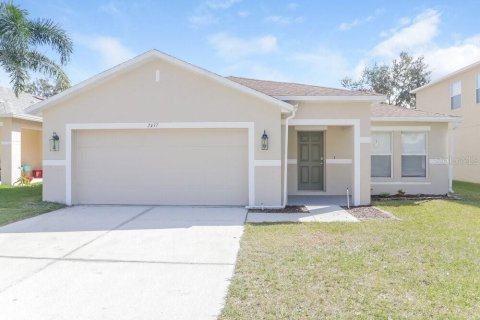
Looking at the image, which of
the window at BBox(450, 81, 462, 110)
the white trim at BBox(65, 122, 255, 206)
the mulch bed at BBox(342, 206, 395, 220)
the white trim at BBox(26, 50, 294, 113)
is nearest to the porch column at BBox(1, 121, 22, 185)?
the white trim at BBox(26, 50, 294, 113)

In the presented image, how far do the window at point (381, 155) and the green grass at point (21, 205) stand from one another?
419 inches

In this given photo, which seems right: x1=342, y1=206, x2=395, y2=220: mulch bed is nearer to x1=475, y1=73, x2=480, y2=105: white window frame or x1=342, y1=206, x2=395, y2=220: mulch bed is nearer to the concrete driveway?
the concrete driveway

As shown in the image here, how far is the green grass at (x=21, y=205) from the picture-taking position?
824 centimetres

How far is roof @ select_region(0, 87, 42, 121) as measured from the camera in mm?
14141

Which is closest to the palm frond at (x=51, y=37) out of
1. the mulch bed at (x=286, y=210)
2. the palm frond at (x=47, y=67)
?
the palm frond at (x=47, y=67)

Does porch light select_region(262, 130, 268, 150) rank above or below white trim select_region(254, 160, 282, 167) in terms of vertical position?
above

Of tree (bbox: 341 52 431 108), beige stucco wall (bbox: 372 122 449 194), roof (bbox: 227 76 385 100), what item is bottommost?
beige stucco wall (bbox: 372 122 449 194)

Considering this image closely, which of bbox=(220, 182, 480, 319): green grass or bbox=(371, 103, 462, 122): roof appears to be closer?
bbox=(220, 182, 480, 319): green grass

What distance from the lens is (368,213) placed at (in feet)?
28.7

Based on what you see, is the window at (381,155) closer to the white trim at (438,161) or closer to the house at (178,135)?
the white trim at (438,161)

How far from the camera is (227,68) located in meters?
20.3

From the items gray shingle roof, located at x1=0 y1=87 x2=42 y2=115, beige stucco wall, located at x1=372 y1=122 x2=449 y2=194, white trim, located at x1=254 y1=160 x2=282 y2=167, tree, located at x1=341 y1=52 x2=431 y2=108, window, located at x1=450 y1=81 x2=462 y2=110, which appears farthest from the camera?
tree, located at x1=341 y1=52 x2=431 y2=108

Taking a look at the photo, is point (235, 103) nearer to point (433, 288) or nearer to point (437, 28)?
point (433, 288)

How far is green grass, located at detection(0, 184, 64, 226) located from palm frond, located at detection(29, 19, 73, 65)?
21.1 ft
